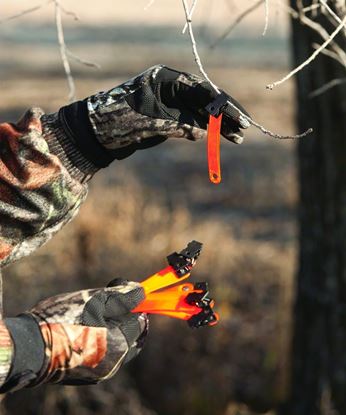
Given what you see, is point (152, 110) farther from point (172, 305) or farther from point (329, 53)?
point (329, 53)

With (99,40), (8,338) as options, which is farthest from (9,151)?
(99,40)

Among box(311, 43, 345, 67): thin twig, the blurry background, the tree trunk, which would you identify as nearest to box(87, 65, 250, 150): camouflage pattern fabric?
the blurry background

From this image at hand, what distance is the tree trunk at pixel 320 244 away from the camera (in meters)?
4.21

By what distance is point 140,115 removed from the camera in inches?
92.0

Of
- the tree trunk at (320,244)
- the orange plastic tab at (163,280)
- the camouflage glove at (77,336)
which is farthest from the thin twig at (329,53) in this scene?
the camouflage glove at (77,336)

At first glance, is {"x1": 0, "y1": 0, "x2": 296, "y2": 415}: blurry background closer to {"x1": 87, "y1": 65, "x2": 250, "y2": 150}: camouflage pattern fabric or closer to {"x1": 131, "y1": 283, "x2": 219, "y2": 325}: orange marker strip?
{"x1": 87, "y1": 65, "x2": 250, "y2": 150}: camouflage pattern fabric

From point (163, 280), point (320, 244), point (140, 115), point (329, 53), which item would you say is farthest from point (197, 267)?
point (140, 115)

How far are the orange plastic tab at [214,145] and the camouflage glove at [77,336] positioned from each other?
0.35 m

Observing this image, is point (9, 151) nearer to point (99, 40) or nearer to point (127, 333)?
point (127, 333)

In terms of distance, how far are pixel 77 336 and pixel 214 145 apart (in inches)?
22.1

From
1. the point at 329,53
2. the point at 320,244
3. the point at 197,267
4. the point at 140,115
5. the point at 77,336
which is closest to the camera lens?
the point at 77,336

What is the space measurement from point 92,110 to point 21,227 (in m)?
0.34

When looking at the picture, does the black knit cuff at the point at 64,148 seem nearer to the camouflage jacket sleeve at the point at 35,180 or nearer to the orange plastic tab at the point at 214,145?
the camouflage jacket sleeve at the point at 35,180

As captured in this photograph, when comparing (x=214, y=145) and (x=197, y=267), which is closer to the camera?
(x=214, y=145)
